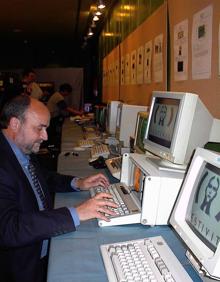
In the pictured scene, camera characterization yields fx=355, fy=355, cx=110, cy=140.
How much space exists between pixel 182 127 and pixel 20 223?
0.76m

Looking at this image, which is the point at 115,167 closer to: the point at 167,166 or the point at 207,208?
the point at 167,166

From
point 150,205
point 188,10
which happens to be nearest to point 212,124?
point 150,205

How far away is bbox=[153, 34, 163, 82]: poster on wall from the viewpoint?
3.10 m

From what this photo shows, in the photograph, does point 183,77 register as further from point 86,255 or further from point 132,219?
point 86,255

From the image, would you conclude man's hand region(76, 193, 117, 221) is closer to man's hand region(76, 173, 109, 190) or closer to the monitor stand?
the monitor stand

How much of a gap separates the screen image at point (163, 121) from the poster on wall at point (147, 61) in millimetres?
1737

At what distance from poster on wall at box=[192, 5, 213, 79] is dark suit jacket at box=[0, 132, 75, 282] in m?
1.23

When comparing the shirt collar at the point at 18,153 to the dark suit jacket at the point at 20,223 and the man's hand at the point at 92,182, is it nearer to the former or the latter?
the dark suit jacket at the point at 20,223

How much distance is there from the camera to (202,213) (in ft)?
3.48

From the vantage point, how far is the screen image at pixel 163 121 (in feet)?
5.31

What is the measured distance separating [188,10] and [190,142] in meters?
1.24

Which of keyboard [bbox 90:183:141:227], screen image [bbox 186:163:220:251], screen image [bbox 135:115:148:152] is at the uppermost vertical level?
screen image [bbox 135:115:148:152]

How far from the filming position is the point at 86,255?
1.24 meters

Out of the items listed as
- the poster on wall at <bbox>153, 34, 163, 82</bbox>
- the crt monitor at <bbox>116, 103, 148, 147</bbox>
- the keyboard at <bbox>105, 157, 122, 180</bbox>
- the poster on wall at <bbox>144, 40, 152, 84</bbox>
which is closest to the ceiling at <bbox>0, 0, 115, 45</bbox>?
the poster on wall at <bbox>144, 40, 152, 84</bbox>
